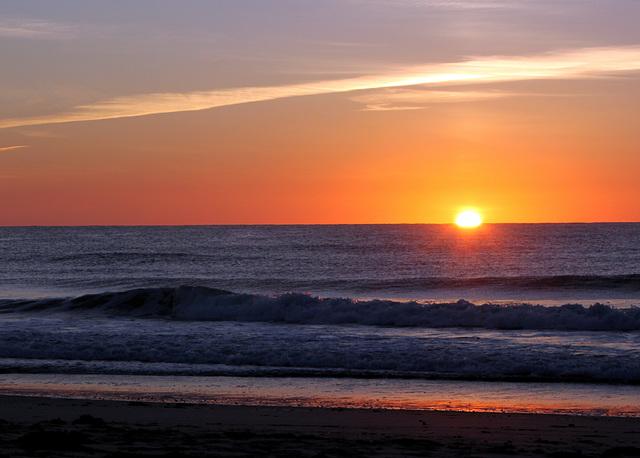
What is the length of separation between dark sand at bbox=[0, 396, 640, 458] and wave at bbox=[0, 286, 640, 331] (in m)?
11.9

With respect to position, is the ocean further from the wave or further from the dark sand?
the dark sand

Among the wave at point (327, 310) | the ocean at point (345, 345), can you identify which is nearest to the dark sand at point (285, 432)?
the ocean at point (345, 345)

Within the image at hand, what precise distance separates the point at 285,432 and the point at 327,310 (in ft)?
49.8

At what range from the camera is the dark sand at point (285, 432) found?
7910 millimetres

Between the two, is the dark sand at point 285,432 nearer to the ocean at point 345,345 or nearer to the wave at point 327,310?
the ocean at point 345,345

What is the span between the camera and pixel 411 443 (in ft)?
27.6

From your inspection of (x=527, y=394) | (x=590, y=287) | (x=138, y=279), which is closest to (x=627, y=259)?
(x=590, y=287)

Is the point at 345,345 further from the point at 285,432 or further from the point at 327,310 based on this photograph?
the point at 285,432

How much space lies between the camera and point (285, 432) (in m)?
9.00

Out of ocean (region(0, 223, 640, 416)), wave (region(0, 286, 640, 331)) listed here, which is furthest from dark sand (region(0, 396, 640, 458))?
wave (region(0, 286, 640, 331))

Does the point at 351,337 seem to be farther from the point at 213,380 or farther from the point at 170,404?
the point at 170,404

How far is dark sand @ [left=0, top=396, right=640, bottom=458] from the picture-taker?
7910mm

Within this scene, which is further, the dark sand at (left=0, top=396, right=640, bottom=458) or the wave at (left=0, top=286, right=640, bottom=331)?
Result: the wave at (left=0, top=286, right=640, bottom=331)

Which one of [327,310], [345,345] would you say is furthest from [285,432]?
[327,310]
